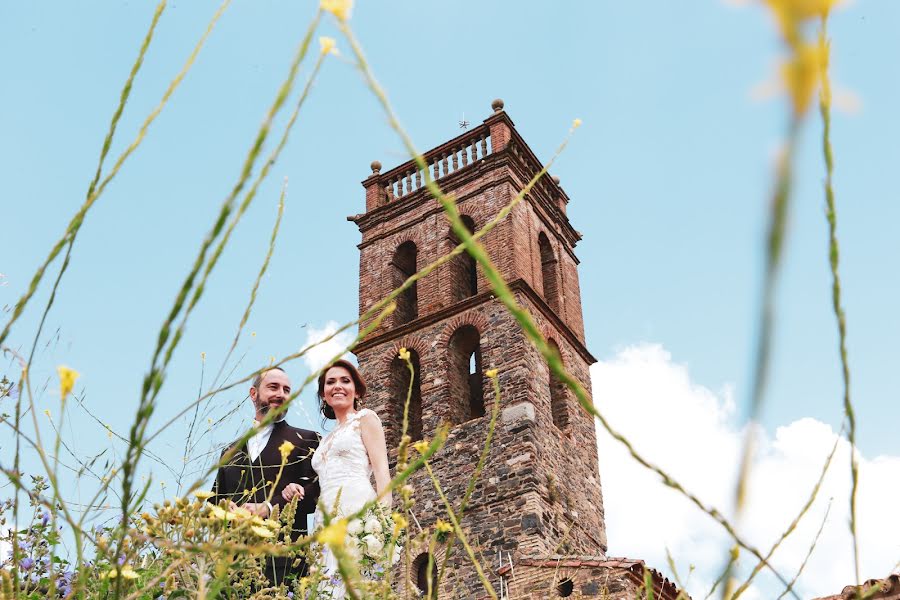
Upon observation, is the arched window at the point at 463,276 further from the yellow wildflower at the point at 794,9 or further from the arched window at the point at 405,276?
the yellow wildflower at the point at 794,9

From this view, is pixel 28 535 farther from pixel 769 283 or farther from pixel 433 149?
pixel 433 149

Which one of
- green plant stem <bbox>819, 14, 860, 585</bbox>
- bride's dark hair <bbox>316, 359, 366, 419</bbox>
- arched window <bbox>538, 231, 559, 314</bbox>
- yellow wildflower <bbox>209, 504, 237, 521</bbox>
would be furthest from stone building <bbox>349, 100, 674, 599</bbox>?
green plant stem <bbox>819, 14, 860, 585</bbox>

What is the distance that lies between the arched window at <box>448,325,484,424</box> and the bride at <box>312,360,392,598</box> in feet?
34.8

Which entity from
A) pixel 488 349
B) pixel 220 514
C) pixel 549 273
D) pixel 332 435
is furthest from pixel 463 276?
pixel 220 514

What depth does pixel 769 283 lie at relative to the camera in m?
0.33

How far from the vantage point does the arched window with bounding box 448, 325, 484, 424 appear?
14.8m

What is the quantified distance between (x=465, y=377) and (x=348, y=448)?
11.9 meters

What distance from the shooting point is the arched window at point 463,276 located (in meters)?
16.0

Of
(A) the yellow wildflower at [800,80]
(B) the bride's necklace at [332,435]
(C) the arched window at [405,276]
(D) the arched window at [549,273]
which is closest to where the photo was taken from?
(A) the yellow wildflower at [800,80]

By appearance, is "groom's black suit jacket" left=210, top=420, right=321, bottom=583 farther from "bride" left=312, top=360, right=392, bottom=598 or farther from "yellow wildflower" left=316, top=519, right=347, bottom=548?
"yellow wildflower" left=316, top=519, right=347, bottom=548

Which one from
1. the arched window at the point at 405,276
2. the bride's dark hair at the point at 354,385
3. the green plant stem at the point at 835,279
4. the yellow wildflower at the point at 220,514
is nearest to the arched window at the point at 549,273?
the arched window at the point at 405,276

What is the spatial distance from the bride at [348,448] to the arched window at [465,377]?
10599 millimetres

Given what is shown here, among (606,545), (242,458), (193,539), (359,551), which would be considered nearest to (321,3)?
(193,539)

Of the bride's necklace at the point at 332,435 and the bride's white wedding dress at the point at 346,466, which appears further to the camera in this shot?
the bride's necklace at the point at 332,435
